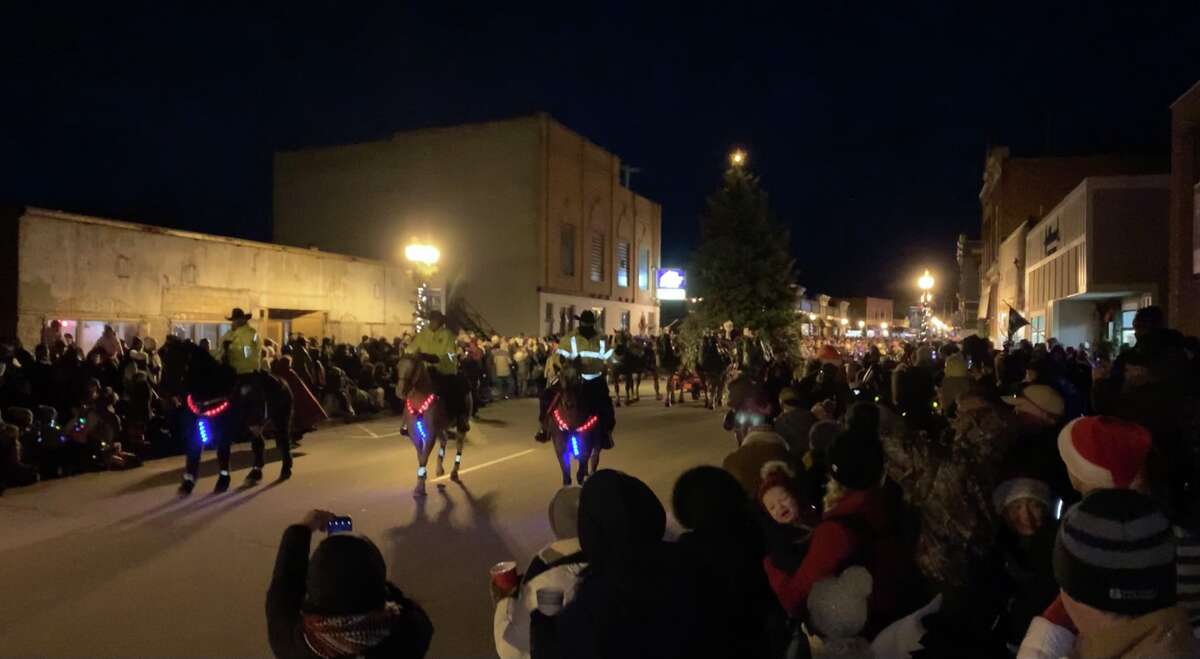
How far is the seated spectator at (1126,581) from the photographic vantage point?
6.55 feet

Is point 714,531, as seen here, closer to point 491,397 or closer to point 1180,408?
point 1180,408

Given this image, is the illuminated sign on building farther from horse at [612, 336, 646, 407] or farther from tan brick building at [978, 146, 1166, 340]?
horse at [612, 336, 646, 407]

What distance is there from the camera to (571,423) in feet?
32.6

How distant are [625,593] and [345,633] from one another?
45.5 inches

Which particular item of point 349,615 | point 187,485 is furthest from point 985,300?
point 349,615

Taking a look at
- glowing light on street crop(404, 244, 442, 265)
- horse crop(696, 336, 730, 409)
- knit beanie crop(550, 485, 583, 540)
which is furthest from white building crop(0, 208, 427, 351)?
knit beanie crop(550, 485, 583, 540)

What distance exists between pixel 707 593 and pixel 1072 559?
910mm

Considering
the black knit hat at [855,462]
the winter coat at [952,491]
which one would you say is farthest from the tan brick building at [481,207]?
the black knit hat at [855,462]

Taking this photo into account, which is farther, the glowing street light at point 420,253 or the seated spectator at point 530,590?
the glowing street light at point 420,253

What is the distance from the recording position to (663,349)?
81.3 feet

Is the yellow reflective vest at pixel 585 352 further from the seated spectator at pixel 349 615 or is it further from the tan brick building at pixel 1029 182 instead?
the tan brick building at pixel 1029 182

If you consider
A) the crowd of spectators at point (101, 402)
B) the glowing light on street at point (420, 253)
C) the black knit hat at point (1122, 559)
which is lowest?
the crowd of spectators at point (101, 402)

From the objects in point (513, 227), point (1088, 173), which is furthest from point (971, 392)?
point (1088, 173)

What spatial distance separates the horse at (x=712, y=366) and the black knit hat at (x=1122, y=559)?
19.6m
